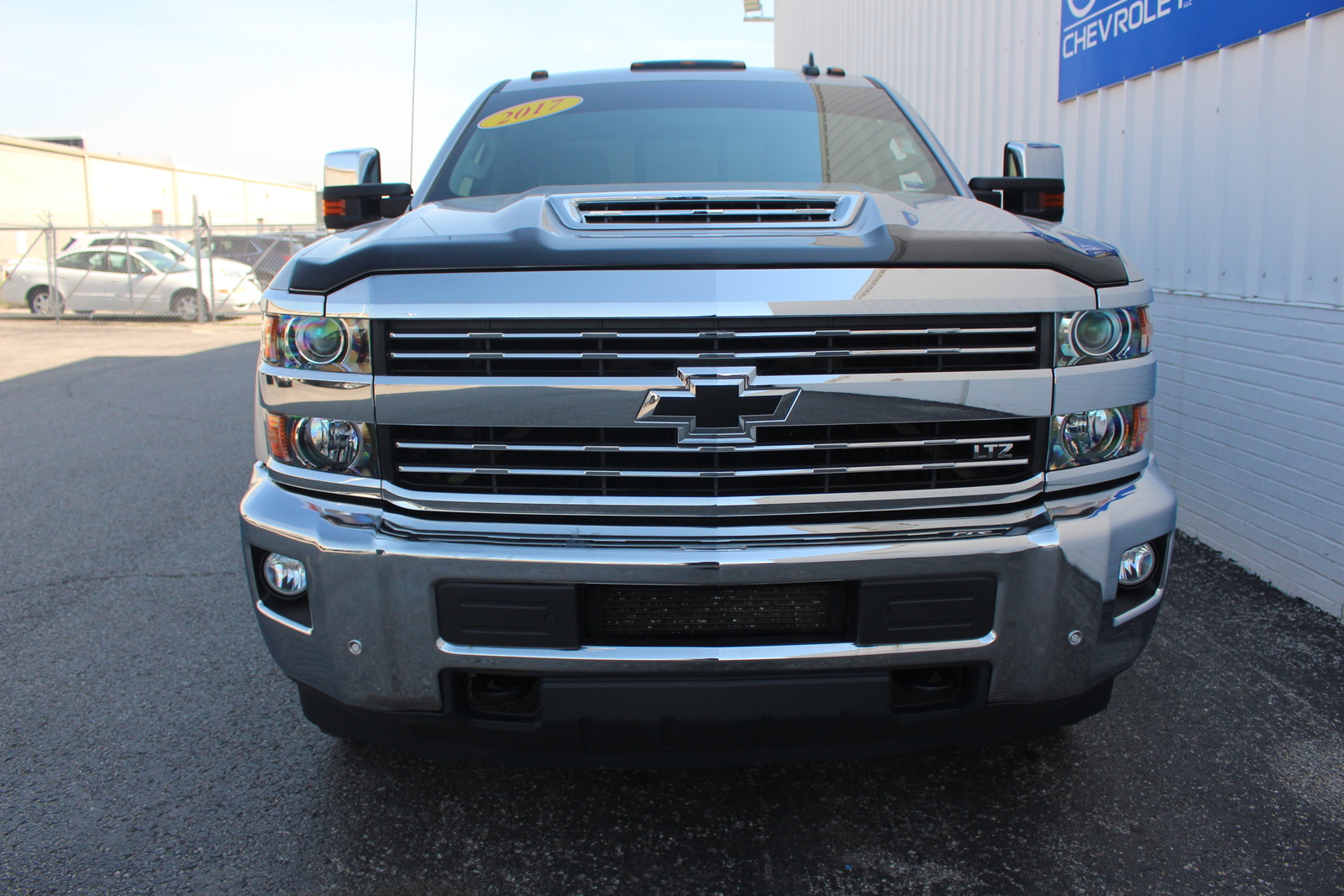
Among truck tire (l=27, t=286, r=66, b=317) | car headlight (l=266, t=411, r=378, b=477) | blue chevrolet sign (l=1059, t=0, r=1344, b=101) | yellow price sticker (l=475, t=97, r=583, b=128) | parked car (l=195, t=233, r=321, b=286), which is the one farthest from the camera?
parked car (l=195, t=233, r=321, b=286)

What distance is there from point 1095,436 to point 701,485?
2.78 ft

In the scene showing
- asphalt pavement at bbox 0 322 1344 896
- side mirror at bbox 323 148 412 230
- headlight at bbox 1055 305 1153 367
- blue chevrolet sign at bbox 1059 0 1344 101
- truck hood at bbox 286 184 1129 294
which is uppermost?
blue chevrolet sign at bbox 1059 0 1344 101

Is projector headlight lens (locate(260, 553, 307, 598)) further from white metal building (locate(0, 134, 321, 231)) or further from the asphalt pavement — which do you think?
white metal building (locate(0, 134, 321, 231))

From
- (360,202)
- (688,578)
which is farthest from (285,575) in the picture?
(360,202)

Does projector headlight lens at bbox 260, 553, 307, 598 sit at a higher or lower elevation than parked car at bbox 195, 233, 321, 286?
lower

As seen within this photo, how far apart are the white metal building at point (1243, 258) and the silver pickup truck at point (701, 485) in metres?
2.02

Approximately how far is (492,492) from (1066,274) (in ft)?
4.10

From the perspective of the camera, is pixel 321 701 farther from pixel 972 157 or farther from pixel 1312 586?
pixel 972 157

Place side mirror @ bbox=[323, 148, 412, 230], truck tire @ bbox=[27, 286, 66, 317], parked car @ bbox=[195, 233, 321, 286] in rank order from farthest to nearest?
parked car @ bbox=[195, 233, 321, 286], truck tire @ bbox=[27, 286, 66, 317], side mirror @ bbox=[323, 148, 412, 230]

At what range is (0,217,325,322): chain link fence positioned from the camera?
17.5 m

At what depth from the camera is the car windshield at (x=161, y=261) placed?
57.3 feet

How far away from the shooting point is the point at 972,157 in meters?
7.18

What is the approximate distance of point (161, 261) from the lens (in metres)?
17.6

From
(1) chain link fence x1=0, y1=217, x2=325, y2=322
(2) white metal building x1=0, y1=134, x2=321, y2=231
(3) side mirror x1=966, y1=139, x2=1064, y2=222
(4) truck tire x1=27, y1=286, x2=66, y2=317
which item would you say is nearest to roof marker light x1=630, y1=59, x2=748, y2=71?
(3) side mirror x1=966, y1=139, x2=1064, y2=222
